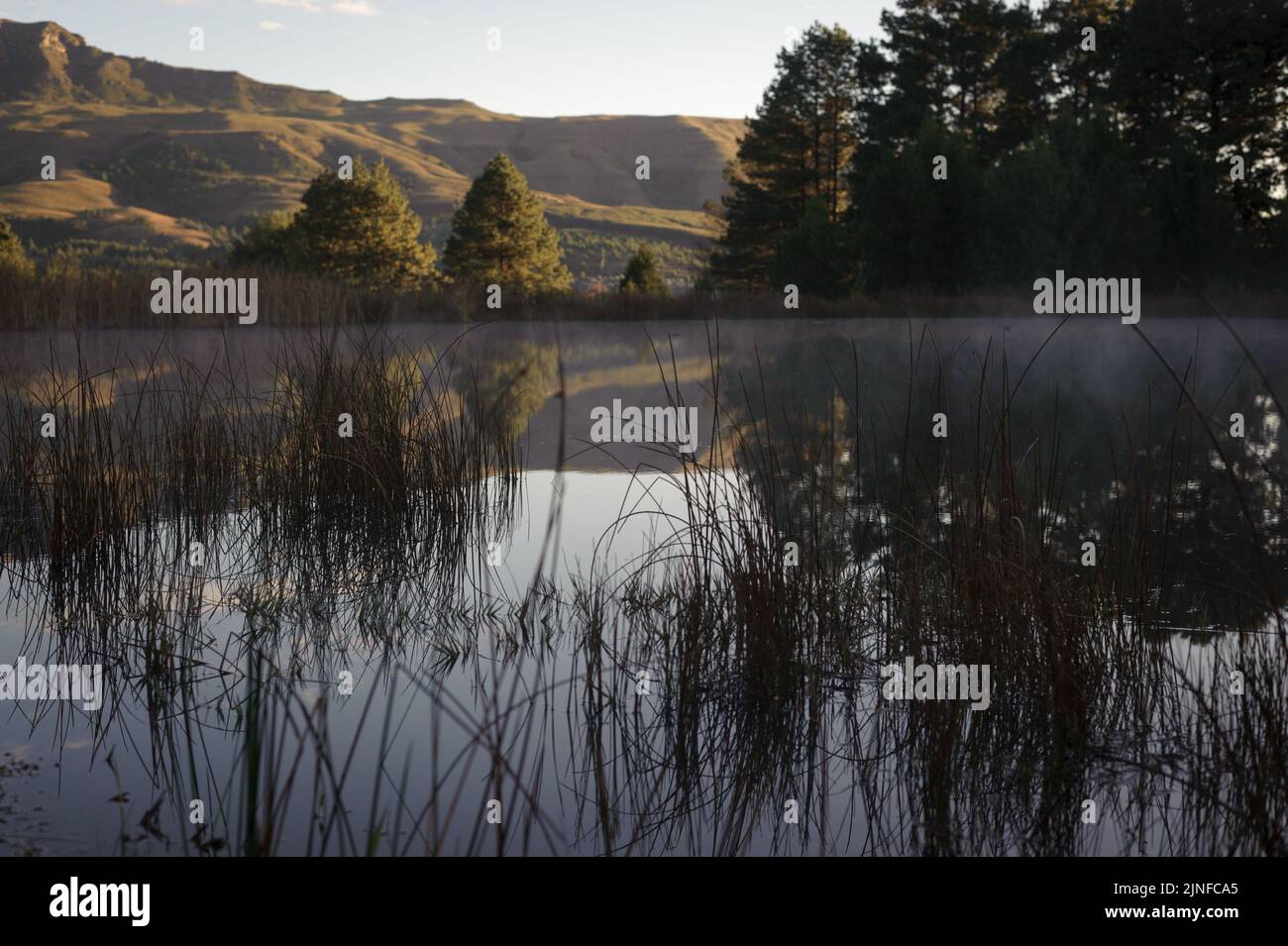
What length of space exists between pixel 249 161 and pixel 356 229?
4224 inches

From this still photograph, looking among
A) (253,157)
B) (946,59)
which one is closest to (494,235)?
(946,59)

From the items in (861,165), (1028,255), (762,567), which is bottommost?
(762,567)

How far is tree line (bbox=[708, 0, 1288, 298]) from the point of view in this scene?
69.5ft

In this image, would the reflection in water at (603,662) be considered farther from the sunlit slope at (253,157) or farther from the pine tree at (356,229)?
the sunlit slope at (253,157)

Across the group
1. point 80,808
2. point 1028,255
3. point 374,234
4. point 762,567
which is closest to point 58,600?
point 80,808

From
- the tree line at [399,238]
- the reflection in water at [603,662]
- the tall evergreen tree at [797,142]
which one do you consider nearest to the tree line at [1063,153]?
the tall evergreen tree at [797,142]

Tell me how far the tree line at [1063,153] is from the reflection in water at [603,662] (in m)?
17.3

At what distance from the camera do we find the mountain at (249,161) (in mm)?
99562

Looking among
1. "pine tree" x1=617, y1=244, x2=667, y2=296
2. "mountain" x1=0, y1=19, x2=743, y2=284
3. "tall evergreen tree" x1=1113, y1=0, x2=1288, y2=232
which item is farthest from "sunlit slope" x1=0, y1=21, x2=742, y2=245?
"tall evergreen tree" x1=1113, y1=0, x2=1288, y2=232

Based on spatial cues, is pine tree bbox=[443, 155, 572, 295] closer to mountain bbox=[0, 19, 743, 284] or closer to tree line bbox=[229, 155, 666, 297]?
tree line bbox=[229, 155, 666, 297]

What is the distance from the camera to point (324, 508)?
4.30 meters

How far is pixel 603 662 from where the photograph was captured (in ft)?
9.33
